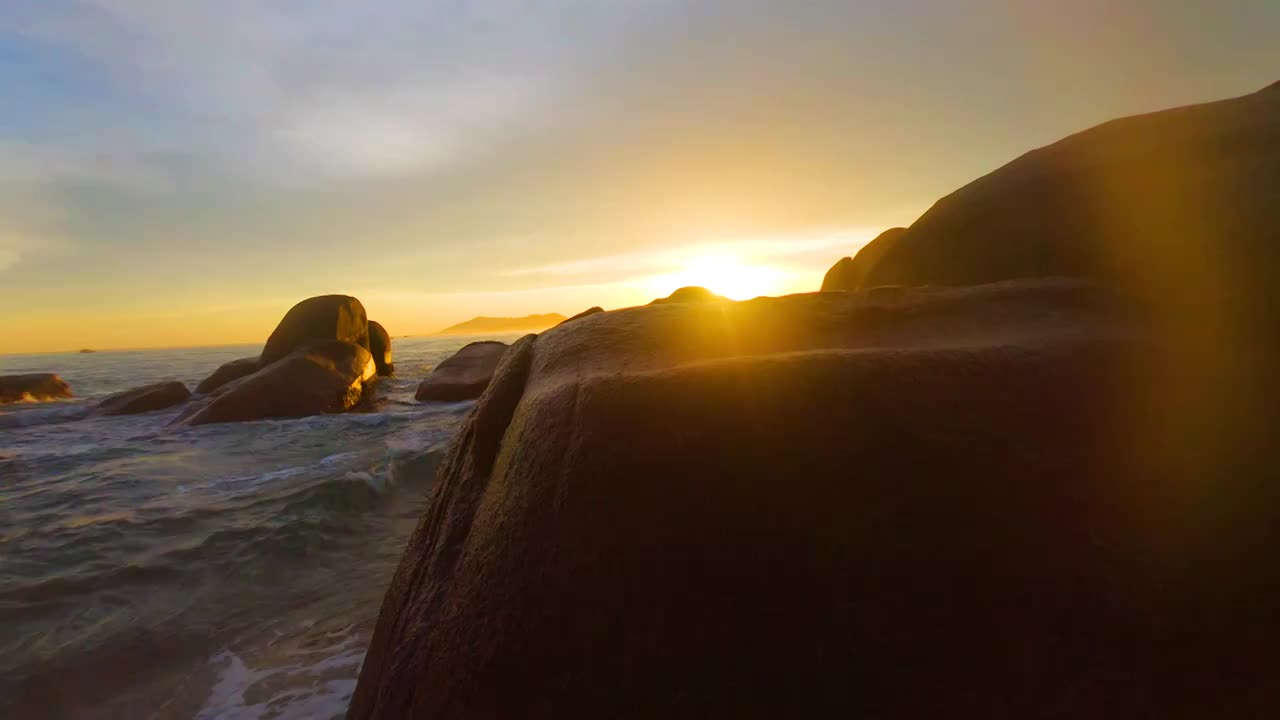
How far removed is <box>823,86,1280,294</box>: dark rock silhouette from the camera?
2.29 m

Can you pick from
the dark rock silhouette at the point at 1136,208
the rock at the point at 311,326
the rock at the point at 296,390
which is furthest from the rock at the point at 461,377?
the dark rock silhouette at the point at 1136,208

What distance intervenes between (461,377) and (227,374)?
630 cm

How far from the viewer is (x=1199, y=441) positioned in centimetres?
155

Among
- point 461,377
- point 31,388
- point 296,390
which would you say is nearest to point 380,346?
point 461,377

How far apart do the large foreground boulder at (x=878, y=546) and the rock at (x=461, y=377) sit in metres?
10.4

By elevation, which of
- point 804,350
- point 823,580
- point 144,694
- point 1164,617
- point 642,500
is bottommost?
point 144,694

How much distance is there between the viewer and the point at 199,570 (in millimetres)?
4082

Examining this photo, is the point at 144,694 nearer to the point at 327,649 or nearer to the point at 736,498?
the point at 327,649

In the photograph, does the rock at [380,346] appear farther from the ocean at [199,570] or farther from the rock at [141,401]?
the ocean at [199,570]

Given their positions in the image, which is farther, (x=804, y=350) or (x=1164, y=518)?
(x=804, y=350)

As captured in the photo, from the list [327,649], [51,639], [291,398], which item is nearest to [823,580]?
[327,649]

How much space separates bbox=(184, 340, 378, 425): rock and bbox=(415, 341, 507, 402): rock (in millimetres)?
1492

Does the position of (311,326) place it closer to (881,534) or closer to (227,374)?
(227,374)

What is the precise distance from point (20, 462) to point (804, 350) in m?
10.3
